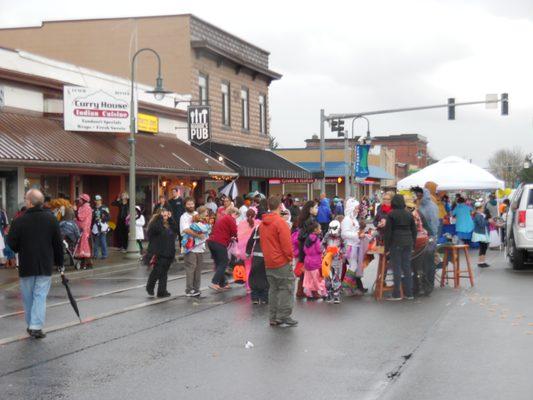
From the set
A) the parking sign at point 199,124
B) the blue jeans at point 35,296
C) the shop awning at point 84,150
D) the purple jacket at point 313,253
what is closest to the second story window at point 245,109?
the parking sign at point 199,124

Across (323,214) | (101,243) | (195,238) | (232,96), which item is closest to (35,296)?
(195,238)

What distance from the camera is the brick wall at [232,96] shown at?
31438mm

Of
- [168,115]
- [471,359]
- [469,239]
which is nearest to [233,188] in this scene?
[168,115]

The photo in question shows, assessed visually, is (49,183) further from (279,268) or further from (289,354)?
(289,354)

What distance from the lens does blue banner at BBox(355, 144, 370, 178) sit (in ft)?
143

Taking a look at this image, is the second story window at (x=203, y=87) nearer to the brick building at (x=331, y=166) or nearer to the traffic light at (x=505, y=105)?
the traffic light at (x=505, y=105)

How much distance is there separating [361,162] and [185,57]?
16.4m

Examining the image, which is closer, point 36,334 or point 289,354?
point 289,354

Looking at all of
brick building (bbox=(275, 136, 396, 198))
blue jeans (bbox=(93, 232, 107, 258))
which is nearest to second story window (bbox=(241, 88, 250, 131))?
blue jeans (bbox=(93, 232, 107, 258))

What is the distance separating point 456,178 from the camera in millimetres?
23109

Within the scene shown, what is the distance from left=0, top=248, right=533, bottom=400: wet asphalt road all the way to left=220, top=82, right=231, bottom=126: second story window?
21.2m

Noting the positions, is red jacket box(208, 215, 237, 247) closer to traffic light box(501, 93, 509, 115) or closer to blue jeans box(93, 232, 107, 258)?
blue jeans box(93, 232, 107, 258)

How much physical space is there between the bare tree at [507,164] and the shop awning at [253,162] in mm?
65450

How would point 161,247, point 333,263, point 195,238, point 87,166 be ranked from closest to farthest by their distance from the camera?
point 333,263
point 161,247
point 195,238
point 87,166
